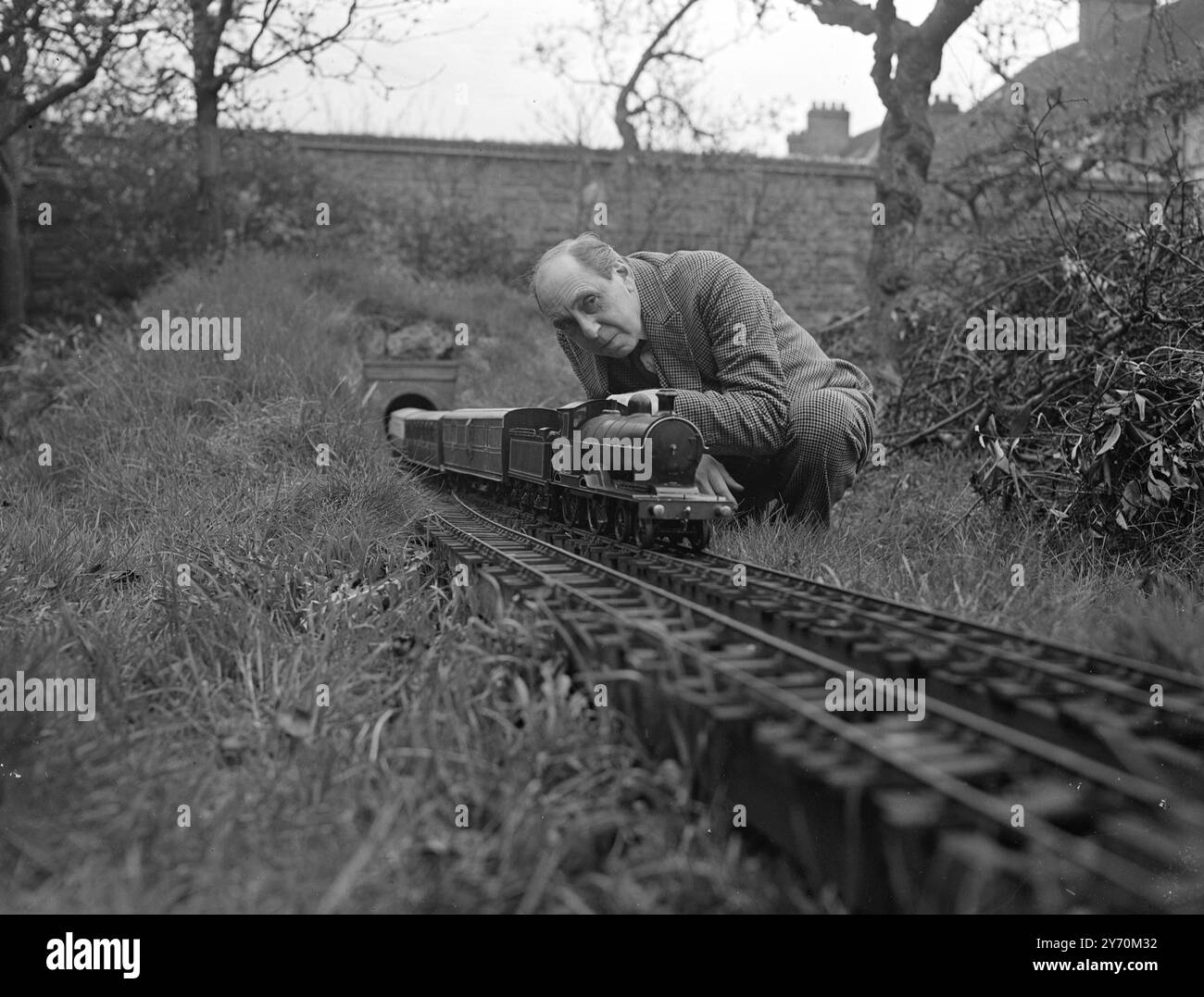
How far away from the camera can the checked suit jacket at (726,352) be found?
4.84 meters

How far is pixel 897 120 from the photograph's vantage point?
37.2 feet

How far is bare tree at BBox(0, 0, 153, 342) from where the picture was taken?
10016 mm

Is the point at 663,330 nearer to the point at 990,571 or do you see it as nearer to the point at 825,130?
the point at 990,571

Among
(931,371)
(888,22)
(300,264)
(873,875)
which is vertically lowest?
(873,875)

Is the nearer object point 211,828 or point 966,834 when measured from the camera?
point 966,834

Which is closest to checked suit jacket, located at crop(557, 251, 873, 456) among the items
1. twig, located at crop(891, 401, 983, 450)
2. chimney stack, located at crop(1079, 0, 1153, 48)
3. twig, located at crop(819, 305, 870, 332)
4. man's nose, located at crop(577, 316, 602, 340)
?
man's nose, located at crop(577, 316, 602, 340)

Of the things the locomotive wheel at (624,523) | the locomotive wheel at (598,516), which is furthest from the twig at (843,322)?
the locomotive wheel at (624,523)

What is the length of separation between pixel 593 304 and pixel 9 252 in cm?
1273

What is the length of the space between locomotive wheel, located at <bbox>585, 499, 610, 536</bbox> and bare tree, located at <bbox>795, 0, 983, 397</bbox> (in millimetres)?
6288

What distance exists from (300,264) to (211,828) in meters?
12.4
